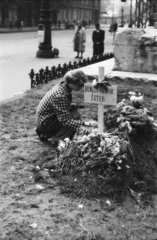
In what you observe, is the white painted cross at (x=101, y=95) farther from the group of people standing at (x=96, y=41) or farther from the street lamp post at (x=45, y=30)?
the group of people standing at (x=96, y=41)

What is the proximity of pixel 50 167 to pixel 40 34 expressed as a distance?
1227cm

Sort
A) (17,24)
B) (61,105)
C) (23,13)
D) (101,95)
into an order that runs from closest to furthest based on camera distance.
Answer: (101,95) → (61,105) → (17,24) → (23,13)

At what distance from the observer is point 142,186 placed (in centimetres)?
390

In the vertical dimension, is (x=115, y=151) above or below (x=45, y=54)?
below

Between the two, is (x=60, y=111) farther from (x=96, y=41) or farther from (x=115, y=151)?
(x=96, y=41)

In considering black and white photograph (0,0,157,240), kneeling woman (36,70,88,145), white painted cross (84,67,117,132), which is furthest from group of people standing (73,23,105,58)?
white painted cross (84,67,117,132)

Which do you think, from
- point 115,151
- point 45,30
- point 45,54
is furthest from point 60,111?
point 45,30

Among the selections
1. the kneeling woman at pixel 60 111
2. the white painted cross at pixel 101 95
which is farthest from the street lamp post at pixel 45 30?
the white painted cross at pixel 101 95

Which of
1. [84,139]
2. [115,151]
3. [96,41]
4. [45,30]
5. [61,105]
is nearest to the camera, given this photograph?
[115,151]

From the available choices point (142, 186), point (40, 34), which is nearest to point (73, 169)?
point (142, 186)

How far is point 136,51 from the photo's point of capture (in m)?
9.37

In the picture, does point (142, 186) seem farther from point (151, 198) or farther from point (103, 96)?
point (103, 96)

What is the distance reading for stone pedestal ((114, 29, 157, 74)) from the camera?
30.3ft

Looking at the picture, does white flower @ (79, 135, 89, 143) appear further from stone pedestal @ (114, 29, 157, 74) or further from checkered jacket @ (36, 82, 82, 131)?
stone pedestal @ (114, 29, 157, 74)
